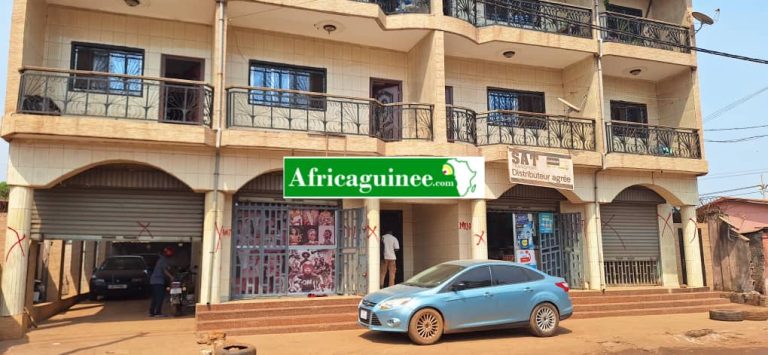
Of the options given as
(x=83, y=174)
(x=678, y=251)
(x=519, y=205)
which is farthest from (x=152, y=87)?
(x=678, y=251)

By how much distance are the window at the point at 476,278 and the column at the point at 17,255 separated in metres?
7.93

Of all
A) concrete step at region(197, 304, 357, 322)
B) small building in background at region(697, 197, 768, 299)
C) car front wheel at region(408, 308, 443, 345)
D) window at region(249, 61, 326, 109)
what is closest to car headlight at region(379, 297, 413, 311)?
car front wheel at region(408, 308, 443, 345)

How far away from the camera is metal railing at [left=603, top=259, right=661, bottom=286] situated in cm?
1566

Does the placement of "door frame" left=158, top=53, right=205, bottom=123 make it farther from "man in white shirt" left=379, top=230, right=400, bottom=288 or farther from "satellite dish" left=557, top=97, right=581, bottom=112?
"satellite dish" left=557, top=97, right=581, bottom=112

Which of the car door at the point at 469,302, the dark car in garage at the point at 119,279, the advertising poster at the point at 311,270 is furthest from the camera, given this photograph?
the dark car in garage at the point at 119,279

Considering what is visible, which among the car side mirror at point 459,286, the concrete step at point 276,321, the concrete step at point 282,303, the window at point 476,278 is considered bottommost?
the concrete step at point 276,321

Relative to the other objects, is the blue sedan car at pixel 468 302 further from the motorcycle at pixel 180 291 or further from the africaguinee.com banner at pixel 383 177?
A: the motorcycle at pixel 180 291

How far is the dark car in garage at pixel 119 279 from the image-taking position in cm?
1562

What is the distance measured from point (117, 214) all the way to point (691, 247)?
1482 cm

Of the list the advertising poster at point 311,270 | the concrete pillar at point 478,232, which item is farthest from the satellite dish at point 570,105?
the advertising poster at point 311,270

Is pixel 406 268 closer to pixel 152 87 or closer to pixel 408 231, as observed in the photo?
pixel 408 231

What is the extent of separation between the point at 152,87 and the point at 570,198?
10.7m

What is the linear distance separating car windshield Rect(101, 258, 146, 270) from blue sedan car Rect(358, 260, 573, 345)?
1013cm

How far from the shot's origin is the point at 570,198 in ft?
47.2
